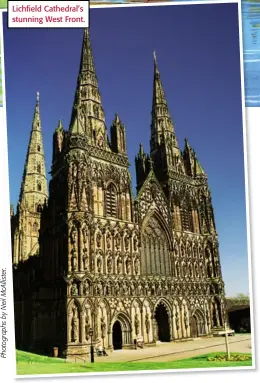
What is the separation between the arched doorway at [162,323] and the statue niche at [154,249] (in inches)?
83.4

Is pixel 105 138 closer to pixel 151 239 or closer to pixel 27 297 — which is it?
pixel 151 239

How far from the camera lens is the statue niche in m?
25.0

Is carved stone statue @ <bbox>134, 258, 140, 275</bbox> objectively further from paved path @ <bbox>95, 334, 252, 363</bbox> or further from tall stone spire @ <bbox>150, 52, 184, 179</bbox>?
tall stone spire @ <bbox>150, 52, 184, 179</bbox>

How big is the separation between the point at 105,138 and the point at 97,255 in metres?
7.50

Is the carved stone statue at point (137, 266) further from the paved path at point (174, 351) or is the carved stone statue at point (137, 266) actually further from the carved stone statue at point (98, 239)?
the paved path at point (174, 351)

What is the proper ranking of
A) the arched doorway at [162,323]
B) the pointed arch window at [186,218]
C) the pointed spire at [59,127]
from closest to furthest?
1. the arched doorway at [162,323]
2. the pointed spire at [59,127]
3. the pointed arch window at [186,218]

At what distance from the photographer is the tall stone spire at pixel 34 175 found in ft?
125

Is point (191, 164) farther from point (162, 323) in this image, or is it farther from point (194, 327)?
point (162, 323)

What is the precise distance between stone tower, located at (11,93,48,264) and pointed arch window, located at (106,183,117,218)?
1076 centimetres

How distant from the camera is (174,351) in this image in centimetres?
2006

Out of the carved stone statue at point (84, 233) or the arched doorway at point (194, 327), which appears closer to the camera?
the carved stone statue at point (84, 233)

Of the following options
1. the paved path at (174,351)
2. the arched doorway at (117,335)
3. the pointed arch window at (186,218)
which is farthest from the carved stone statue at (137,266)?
the pointed arch window at (186,218)

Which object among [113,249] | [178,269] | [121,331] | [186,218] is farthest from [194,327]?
[113,249]

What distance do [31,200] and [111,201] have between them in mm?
15678
